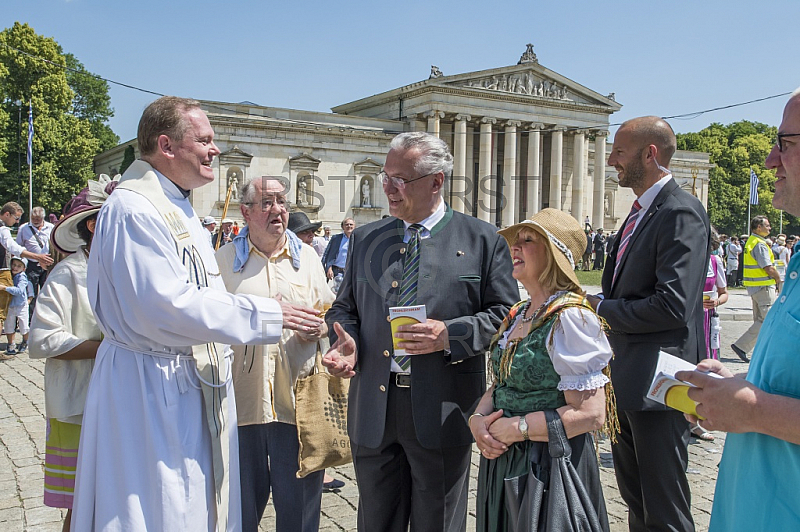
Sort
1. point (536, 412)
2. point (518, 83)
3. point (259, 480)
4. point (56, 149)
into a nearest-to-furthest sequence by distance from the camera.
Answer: point (536, 412) → point (259, 480) → point (56, 149) → point (518, 83)

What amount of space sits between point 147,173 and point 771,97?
2292 centimetres

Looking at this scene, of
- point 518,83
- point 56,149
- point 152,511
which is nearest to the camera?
point 152,511

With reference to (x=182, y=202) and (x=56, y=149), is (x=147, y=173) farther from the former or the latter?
(x=56, y=149)

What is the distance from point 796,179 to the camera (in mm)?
2256

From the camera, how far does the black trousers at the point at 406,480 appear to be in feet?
11.4

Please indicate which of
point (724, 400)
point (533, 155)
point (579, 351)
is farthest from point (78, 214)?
point (533, 155)

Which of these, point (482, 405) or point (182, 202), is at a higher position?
point (182, 202)

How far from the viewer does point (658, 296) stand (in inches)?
144

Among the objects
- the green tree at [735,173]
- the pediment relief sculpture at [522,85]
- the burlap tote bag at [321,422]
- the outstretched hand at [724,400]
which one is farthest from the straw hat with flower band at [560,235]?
the green tree at [735,173]

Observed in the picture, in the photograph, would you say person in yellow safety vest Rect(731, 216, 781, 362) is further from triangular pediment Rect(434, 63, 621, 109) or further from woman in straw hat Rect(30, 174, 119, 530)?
triangular pediment Rect(434, 63, 621, 109)

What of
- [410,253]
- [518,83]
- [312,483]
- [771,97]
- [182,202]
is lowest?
[312,483]

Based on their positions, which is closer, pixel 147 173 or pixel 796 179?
pixel 796 179

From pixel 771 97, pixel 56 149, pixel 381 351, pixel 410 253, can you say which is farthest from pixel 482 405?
pixel 56 149

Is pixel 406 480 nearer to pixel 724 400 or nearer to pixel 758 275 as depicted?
pixel 724 400
